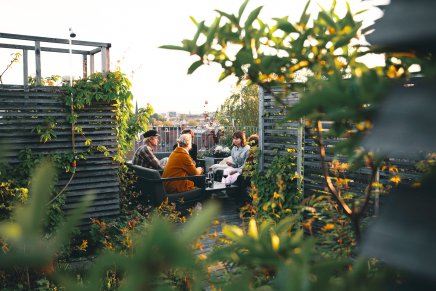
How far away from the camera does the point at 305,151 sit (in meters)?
5.31

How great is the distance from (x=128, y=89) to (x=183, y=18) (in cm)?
502

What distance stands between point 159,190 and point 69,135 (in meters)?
1.40

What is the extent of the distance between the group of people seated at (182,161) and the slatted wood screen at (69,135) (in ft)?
2.67

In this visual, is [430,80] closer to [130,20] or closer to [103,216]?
[103,216]

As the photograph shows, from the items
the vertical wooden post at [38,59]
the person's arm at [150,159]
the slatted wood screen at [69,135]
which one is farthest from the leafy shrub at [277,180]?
the vertical wooden post at [38,59]

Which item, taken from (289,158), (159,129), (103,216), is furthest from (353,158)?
(159,129)

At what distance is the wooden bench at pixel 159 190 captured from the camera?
5.77 meters

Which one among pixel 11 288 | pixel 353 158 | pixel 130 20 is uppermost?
pixel 130 20

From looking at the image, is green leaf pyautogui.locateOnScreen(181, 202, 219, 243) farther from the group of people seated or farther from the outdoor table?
the outdoor table

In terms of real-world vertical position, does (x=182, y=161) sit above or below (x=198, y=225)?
below

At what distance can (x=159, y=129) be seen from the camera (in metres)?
16.8

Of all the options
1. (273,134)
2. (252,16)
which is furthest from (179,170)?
(252,16)

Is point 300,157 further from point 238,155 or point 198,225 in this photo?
point 198,225

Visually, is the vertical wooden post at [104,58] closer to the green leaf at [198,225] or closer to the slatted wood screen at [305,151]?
the slatted wood screen at [305,151]
